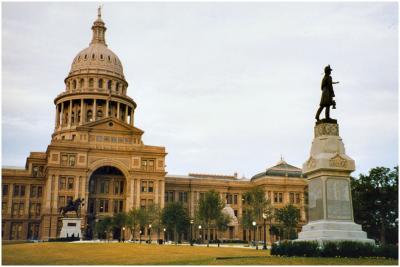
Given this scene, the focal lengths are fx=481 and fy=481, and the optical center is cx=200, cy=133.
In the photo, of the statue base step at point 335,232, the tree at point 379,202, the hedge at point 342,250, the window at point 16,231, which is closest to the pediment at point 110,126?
the window at point 16,231

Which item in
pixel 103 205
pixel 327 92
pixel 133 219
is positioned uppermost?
pixel 327 92

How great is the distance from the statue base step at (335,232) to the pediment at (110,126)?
75.7 m

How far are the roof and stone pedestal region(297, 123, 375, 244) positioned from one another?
8939 cm

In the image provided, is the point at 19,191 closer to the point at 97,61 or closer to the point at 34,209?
the point at 34,209

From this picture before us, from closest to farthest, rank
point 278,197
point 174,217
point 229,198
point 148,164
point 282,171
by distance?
point 174,217
point 148,164
point 278,197
point 229,198
point 282,171

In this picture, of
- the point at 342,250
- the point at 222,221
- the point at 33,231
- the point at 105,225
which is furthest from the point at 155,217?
the point at 342,250

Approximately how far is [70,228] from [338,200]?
177ft

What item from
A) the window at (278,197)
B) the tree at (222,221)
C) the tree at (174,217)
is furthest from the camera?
the window at (278,197)

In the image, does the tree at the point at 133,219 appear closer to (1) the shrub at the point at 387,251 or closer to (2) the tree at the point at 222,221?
(2) the tree at the point at 222,221

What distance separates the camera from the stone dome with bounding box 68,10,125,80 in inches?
4530

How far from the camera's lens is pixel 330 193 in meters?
23.2

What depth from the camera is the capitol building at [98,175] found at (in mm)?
88562

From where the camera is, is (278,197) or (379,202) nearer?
(379,202)

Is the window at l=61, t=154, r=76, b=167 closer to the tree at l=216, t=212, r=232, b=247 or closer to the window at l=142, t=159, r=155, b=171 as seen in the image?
the window at l=142, t=159, r=155, b=171
